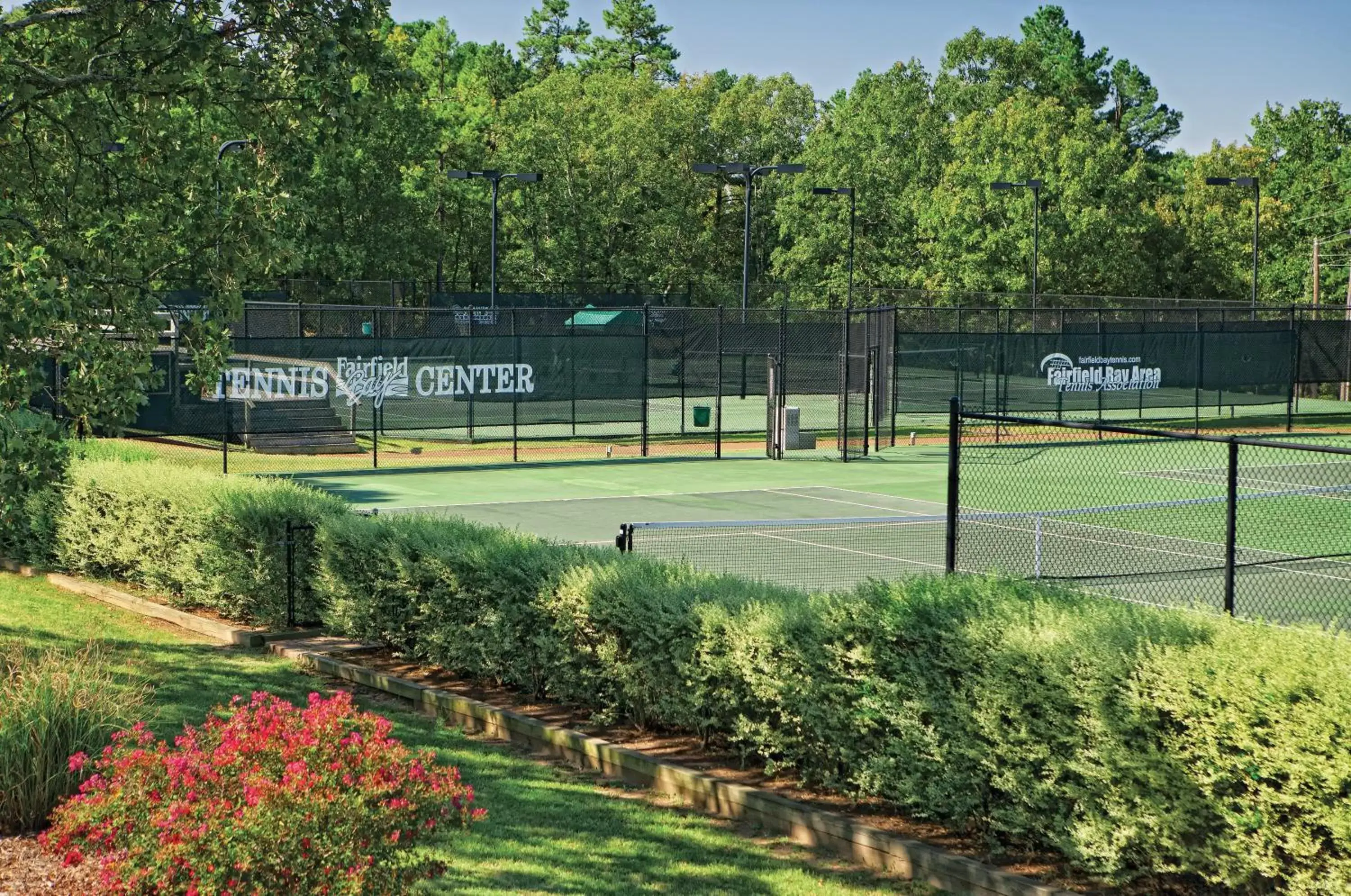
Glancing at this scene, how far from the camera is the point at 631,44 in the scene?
108m

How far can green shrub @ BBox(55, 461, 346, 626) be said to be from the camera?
14078 mm

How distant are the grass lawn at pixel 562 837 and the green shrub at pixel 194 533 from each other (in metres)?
1.89

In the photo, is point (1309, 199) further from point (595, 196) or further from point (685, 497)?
point (685, 497)

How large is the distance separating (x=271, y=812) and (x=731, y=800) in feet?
12.0

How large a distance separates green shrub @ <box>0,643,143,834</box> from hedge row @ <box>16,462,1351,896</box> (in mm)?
3175

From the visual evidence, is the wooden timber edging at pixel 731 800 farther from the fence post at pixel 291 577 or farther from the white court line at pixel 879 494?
the white court line at pixel 879 494

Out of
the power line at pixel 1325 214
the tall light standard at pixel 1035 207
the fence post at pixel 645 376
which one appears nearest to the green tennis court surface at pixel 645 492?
the fence post at pixel 645 376

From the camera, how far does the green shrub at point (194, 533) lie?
14.1 metres

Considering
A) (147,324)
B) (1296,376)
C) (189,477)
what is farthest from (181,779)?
(1296,376)

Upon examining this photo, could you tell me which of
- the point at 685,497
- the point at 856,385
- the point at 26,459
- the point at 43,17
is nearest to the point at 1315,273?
the point at 856,385

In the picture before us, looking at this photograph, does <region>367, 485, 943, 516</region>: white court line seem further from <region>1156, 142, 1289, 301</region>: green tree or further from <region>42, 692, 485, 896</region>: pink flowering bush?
<region>1156, 142, 1289, 301</region>: green tree

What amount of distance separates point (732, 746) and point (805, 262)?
68892 mm

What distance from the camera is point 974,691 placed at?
8.25 metres

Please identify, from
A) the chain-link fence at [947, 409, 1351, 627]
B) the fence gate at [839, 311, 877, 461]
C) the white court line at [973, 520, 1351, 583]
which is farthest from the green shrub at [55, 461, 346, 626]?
the fence gate at [839, 311, 877, 461]
